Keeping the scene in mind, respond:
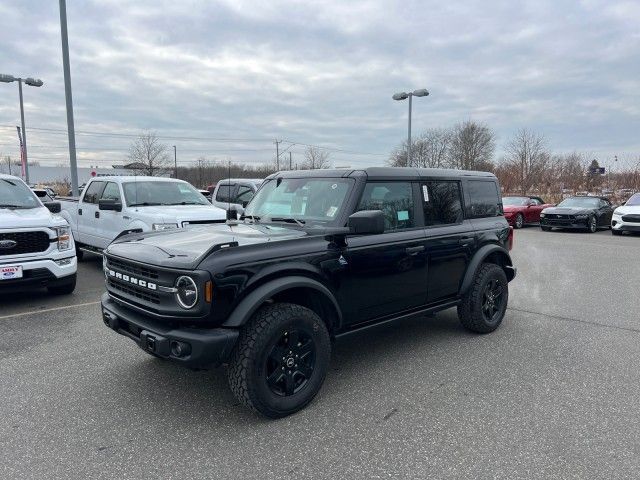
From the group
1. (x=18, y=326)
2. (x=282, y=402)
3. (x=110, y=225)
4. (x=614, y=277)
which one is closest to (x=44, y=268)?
(x=18, y=326)

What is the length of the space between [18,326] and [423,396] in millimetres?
4718

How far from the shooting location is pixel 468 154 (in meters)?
52.0

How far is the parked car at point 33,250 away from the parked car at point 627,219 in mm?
17504

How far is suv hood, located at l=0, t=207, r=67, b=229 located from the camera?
6.27 m

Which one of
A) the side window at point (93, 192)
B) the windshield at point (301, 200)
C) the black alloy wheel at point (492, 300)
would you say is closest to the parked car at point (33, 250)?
the side window at point (93, 192)

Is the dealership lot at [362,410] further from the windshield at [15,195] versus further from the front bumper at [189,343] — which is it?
the windshield at [15,195]

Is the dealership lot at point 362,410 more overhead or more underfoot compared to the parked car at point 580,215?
more underfoot

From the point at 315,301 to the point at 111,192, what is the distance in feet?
22.3

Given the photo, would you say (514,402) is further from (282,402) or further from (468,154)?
(468,154)

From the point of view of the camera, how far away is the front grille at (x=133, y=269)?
345 centimetres

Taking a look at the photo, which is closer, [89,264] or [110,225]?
[110,225]

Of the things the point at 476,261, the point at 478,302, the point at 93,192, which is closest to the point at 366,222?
the point at 476,261

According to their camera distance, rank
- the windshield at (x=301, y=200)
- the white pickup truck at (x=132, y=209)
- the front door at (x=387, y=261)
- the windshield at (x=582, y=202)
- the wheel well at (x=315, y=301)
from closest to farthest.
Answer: the wheel well at (x=315, y=301) → the front door at (x=387, y=261) → the windshield at (x=301, y=200) → the white pickup truck at (x=132, y=209) → the windshield at (x=582, y=202)

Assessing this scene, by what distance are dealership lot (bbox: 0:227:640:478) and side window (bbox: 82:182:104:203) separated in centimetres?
435
